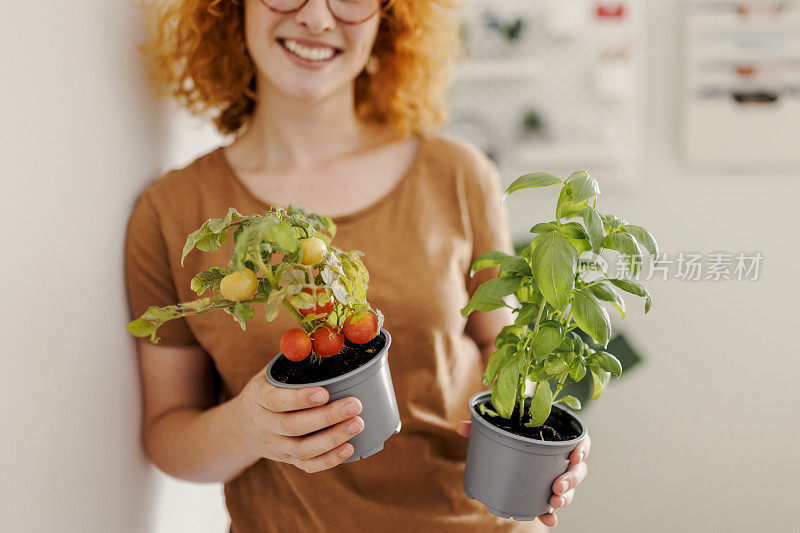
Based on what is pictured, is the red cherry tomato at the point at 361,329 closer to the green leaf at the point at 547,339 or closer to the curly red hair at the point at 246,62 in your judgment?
the green leaf at the point at 547,339

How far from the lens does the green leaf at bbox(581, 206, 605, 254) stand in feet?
2.18

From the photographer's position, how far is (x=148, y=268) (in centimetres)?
94

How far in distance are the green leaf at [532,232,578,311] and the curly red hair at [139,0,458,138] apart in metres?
0.50

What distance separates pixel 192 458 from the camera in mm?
941

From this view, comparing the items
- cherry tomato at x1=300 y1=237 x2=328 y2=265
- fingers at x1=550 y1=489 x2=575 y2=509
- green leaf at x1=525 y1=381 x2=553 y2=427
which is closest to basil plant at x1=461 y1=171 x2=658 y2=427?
Answer: green leaf at x1=525 y1=381 x2=553 y2=427

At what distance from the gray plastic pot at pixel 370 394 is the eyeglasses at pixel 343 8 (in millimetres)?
456

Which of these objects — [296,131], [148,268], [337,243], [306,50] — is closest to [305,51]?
[306,50]

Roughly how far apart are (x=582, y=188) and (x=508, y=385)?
0.79 ft

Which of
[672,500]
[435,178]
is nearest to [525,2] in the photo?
[435,178]

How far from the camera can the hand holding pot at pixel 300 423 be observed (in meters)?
0.69

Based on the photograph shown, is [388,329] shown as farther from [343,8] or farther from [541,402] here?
[343,8]

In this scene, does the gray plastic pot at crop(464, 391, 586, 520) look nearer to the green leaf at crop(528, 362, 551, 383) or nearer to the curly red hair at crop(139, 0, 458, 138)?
the green leaf at crop(528, 362, 551, 383)

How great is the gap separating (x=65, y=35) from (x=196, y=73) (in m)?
0.30

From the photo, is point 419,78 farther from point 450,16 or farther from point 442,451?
point 442,451
